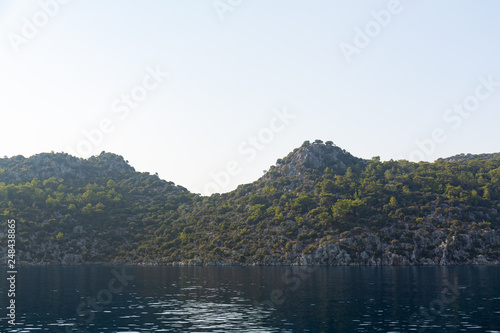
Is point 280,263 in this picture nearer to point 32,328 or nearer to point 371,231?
point 371,231

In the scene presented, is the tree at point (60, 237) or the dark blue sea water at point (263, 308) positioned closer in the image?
the dark blue sea water at point (263, 308)

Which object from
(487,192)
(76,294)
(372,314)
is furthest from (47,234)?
(487,192)

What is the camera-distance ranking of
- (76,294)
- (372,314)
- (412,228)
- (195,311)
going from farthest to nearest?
(412,228) < (76,294) < (195,311) < (372,314)

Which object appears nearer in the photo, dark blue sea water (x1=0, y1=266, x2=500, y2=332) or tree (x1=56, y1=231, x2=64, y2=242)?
dark blue sea water (x1=0, y1=266, x2=500, y2=332)

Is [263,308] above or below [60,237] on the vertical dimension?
below

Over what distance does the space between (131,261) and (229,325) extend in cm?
15095

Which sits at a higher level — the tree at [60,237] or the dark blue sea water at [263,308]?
the tree at [60,237]

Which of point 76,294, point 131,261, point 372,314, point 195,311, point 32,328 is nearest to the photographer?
point 32,328

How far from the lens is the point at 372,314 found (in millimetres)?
48625

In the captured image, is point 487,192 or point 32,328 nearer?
point 32,328

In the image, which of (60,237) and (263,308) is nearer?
(263,308)

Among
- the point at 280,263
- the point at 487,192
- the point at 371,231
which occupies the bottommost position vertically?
the point at 280,263

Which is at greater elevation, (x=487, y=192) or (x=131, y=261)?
(x=487, y=192)

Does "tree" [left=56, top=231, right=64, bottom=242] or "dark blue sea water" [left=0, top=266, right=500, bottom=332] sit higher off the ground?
"tree" [left=56, top=231, right=64, bottom=242]
